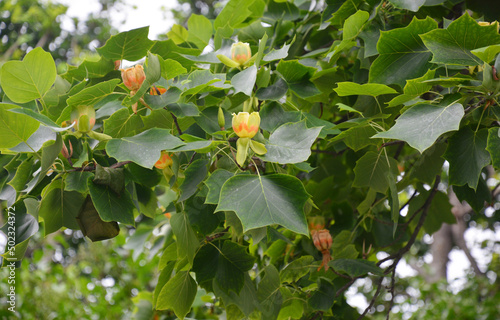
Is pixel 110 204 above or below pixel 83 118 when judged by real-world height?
below

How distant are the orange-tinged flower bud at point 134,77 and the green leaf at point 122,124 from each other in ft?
0.21

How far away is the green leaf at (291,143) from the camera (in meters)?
0.83

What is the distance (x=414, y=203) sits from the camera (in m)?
1.63

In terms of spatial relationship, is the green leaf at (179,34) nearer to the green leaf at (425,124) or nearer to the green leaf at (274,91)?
the green leaf at (274,91)

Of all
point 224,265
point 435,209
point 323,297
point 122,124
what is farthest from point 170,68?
point 435,209

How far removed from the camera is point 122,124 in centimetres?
103

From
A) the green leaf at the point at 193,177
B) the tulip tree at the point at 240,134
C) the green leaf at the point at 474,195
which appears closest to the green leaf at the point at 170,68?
the tulip tree at the point at 240,134

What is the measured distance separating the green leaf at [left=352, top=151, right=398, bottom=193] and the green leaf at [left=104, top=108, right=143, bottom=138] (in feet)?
1.83

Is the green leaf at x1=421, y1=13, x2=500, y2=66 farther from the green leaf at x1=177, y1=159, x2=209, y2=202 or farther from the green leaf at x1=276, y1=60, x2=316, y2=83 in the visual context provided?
the green leaf at x1=177, y1=159, x2=209, y2=202

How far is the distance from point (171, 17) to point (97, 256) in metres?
3.17

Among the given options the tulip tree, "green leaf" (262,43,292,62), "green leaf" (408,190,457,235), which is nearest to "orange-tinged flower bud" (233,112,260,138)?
the tulip tree

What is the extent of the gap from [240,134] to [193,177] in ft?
0.53

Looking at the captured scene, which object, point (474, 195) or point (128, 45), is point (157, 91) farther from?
point (474, 195)

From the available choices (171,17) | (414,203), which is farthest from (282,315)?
(171,17)
